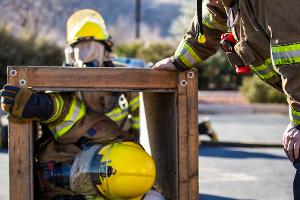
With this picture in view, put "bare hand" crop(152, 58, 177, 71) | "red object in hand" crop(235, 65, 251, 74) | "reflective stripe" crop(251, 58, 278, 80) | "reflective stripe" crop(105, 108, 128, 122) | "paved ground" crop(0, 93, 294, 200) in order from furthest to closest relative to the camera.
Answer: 1. "reflective stripe" crop(105, 108, 128, 122)
2. "paved ground" crop(0, 93, 294, 200)
3. "bare hand" crop(152, 58, 177, 71)
4. "red object in hand" crop(235, 65, 251, 74)
5. "reflective stripe" crop(251, 58, 278, 80)

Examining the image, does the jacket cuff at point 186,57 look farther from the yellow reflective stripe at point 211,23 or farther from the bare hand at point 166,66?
the yellow reflective stripe at point 211,23

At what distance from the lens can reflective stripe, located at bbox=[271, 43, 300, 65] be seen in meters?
3.10

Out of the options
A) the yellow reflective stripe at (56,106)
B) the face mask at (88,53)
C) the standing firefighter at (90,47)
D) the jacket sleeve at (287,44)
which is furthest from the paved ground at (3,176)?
the jacket sleeve at (287,44)

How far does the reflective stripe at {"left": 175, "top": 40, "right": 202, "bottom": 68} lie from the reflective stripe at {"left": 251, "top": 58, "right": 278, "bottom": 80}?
641mm

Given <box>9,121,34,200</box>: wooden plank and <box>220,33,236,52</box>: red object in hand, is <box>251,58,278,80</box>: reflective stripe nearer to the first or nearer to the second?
<box>220,33,236,52</box>: red object in hand

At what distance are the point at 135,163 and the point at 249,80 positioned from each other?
642 inches

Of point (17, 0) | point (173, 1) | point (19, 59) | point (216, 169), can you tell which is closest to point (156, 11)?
point (173, 1)

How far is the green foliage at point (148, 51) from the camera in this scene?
77.0 feet

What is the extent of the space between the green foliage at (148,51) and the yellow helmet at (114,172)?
18657 mm

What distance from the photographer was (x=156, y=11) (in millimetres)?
112125

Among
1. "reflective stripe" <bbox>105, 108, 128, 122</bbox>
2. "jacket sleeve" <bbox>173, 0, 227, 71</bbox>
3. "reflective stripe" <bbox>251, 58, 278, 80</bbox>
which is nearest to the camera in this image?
"reflective stripe" <bbox>251, 58, 278, 80</bbox>

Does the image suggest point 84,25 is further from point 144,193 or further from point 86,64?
point 144,193

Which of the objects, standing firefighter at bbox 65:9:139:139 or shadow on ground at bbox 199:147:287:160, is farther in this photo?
shadow on ground at bbox 199:147:287:160

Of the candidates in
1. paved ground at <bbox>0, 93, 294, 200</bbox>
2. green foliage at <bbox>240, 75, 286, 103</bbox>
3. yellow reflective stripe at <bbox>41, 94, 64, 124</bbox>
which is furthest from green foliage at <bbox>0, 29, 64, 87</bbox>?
yellow reflective stripe at <bbox>41, 94, 64, 124</bbox>
